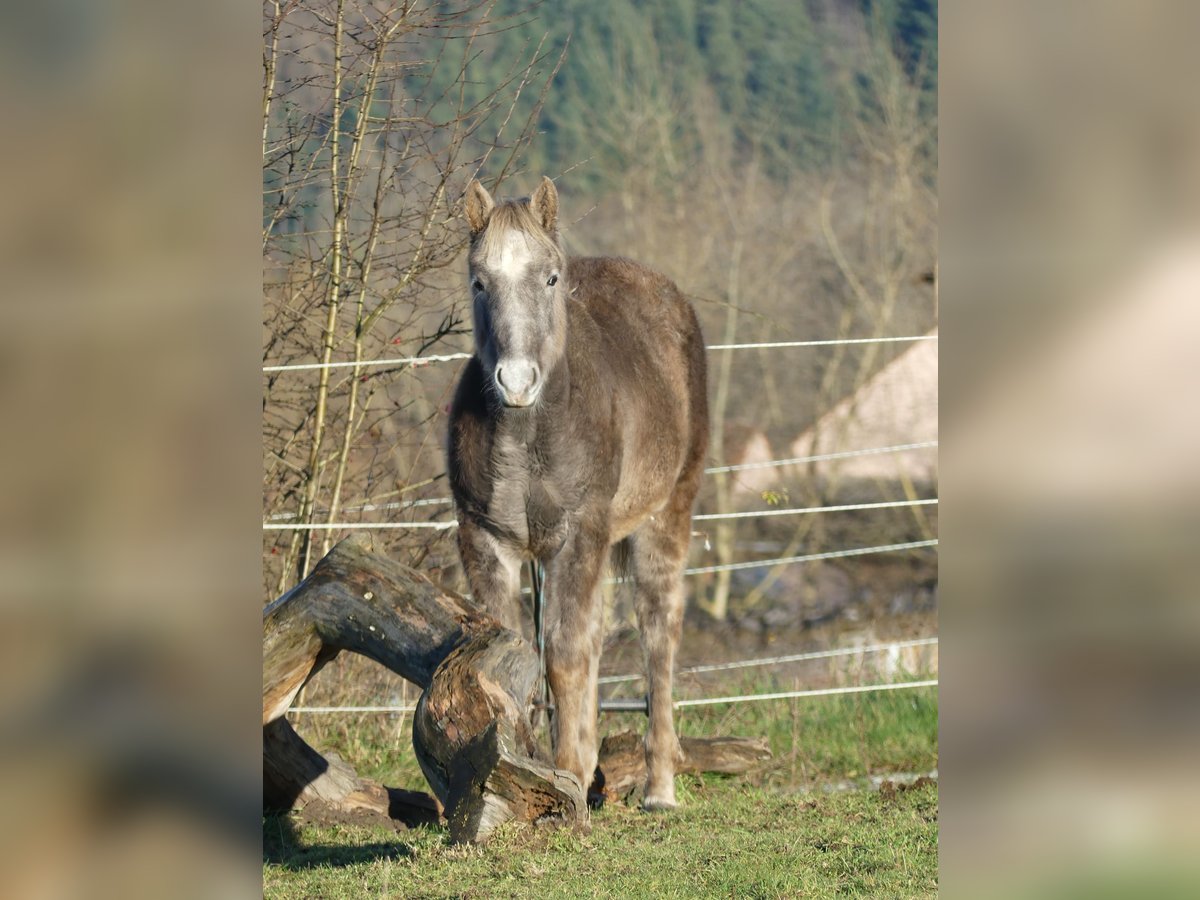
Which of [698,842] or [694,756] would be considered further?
[694,756]

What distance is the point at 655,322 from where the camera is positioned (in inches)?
257

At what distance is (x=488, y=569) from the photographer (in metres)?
5.21

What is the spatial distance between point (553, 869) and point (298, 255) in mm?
3734

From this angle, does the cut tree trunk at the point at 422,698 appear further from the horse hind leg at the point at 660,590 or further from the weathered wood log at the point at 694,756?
the horse hind leg at the point at 660,590

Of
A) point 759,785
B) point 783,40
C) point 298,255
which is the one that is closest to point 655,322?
point 298,255

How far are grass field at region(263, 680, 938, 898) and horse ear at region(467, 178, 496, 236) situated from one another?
2.26m

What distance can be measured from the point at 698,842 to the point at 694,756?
4.84 feet

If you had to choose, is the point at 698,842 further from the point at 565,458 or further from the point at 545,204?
the point at 545,204

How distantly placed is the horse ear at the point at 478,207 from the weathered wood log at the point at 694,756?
262 cm

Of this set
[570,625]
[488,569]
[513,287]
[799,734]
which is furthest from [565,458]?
[799,734]

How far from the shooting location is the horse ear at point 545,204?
504 cm
